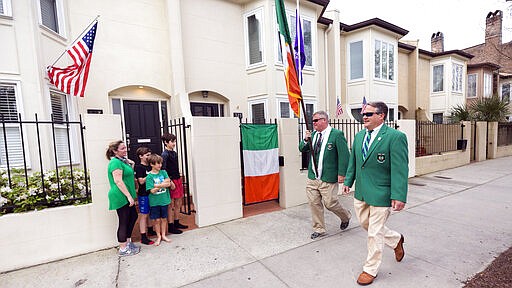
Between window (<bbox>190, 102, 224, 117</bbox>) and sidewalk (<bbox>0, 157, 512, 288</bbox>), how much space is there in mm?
4498

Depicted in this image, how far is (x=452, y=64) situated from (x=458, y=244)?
54.6ft

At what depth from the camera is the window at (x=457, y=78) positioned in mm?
16109

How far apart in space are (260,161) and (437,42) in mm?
21477

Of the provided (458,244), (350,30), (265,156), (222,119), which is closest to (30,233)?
(222,119)

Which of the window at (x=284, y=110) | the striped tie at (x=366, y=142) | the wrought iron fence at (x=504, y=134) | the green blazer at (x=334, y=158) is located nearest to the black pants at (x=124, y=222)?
the green blazer at (x=334, y=158)

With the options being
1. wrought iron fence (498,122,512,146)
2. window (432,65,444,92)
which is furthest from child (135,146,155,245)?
window (432,65,444,92)

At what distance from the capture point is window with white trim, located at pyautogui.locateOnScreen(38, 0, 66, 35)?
5715 mm

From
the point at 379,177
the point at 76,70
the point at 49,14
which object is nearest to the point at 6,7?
the point at 49,14

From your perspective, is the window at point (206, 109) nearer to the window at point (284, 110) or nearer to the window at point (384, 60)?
the window at point (284, 110)

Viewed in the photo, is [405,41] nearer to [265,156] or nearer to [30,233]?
[265,156]

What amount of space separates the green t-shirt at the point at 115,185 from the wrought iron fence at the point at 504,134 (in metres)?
16.9

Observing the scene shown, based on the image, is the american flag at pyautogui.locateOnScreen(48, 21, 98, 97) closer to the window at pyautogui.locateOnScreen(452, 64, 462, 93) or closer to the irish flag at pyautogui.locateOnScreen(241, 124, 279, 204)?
the irish flag at pyautogui.locateOnScreen(241, 124, 279, 204)

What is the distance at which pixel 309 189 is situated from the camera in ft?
13.0

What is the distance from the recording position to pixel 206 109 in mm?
8383
